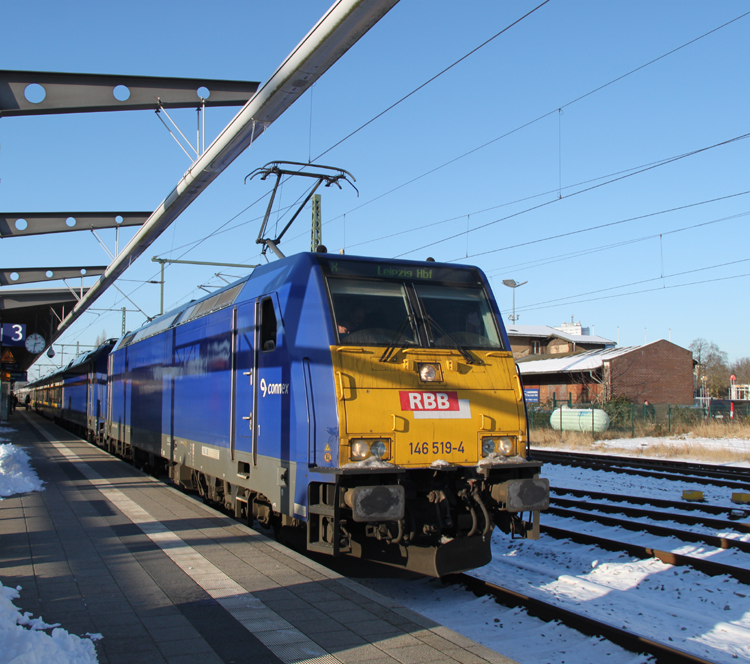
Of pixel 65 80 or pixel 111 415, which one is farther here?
pixel 111 415

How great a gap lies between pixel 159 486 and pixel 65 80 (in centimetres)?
717

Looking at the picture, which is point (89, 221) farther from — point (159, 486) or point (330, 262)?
point (330, 262)

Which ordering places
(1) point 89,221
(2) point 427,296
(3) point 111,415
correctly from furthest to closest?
(1) point 89,221, (3) point 111,415, (2) point 427,296

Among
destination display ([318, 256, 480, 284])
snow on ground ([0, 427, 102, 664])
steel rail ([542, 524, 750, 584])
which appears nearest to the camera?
snow on ground ([0, 427, 102, 664])

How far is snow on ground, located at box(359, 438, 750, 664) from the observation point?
5.30 metres

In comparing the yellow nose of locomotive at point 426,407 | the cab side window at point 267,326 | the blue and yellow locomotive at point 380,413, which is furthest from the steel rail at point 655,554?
the cab side window at point 267,326

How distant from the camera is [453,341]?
6984mm

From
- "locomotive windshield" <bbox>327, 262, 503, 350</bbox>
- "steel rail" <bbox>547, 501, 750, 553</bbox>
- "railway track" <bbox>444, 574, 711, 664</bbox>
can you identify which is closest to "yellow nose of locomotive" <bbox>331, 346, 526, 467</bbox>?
"locomotive windshield" <bbox>327, 262, 503, 350</bbox>

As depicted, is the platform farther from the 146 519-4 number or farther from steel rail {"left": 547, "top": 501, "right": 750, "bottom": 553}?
steel rail {"left": 547, "top": 501, "right": 750, "bottom": 553}

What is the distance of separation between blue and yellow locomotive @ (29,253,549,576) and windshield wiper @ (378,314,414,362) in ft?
0.04

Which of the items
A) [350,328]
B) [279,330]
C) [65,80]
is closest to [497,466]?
[350,328]

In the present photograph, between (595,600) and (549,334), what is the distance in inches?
2212

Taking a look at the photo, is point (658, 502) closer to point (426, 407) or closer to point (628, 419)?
point (426, 407)

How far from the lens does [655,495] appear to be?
1251cm
